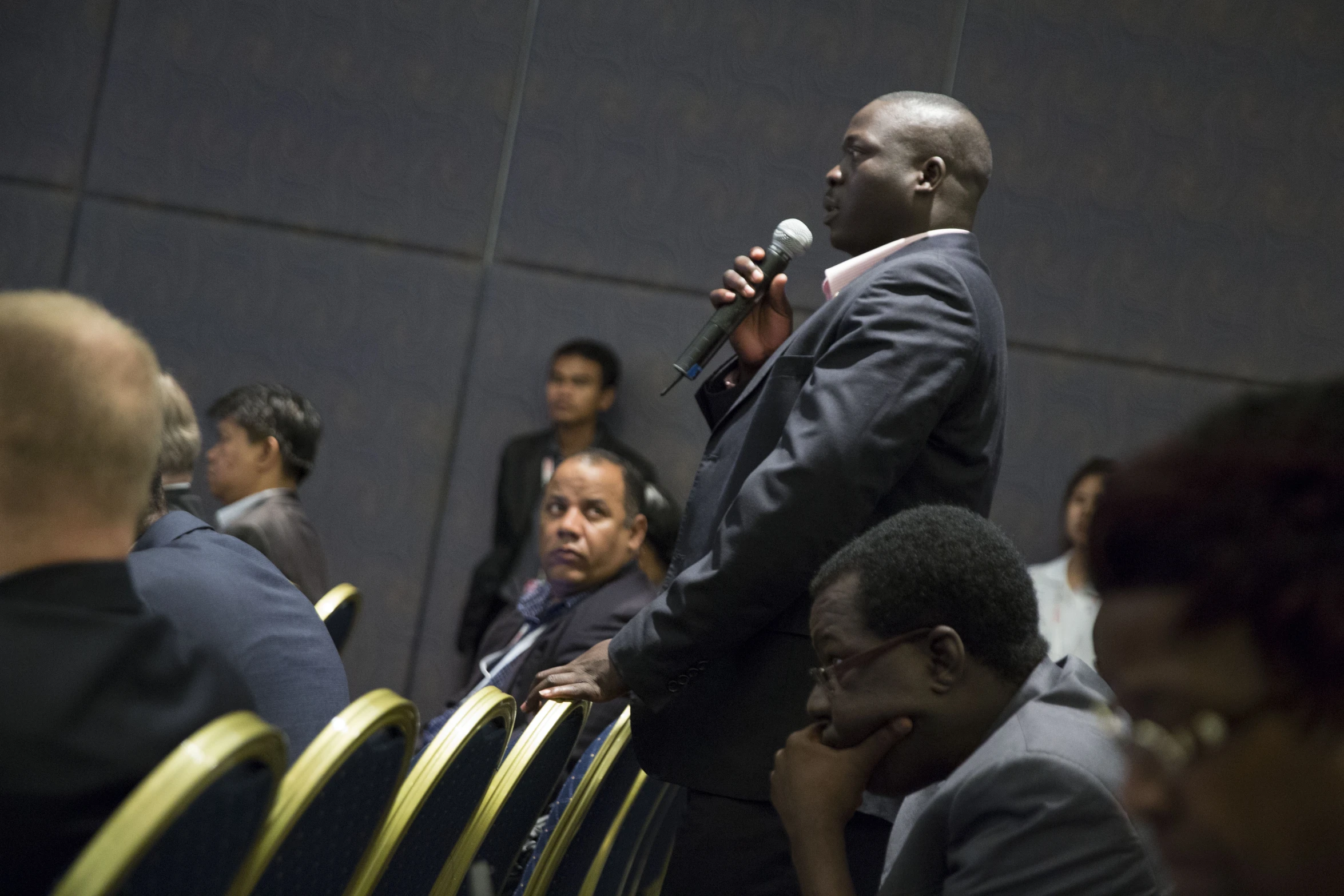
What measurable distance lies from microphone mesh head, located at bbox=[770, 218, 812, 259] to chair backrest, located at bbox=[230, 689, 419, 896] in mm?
1231

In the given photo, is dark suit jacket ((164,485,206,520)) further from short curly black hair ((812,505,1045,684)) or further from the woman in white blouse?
the woman in white blouse

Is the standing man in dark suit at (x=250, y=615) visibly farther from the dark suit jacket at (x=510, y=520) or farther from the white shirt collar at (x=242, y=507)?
the dark suit jacket at (x=510, y=520)

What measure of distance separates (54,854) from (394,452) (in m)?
3.58

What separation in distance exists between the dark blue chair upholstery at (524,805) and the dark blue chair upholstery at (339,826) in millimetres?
351

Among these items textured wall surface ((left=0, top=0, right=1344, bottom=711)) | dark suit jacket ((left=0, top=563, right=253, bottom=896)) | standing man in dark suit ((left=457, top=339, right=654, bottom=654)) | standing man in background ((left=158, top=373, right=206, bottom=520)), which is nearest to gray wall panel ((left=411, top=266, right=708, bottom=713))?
textured wall surface ((left=0, top=0, right=1344, bottom=711))

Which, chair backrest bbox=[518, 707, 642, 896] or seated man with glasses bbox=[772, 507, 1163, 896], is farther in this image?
chair backrest bbox=[518, 707, 642, 896]

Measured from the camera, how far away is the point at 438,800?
1.34m

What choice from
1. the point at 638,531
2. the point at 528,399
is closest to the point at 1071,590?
the point at 638,531

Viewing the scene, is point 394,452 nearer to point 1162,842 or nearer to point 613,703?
point 613,703

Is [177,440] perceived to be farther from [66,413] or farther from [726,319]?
[66,413]

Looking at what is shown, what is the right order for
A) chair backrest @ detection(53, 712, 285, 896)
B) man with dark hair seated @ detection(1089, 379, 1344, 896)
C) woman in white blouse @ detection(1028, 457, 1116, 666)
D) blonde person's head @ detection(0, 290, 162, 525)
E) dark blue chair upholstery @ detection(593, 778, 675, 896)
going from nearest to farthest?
man with dark hair seated @ detection(1089, 379, 1344, 896) → chair backrest @ detection(53, 712, 285, 896) → blonde person's head @ detection(0, 290, 162, 525) → dark blue chair upholstery @ detection(593, 778, 675, 896) → woman in white blouse @ detection(1028, 457, 1116, 666)

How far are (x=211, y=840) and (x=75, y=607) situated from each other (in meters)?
0.20

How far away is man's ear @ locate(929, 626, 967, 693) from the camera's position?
1301mm

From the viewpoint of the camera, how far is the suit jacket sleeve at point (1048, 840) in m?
1.08
